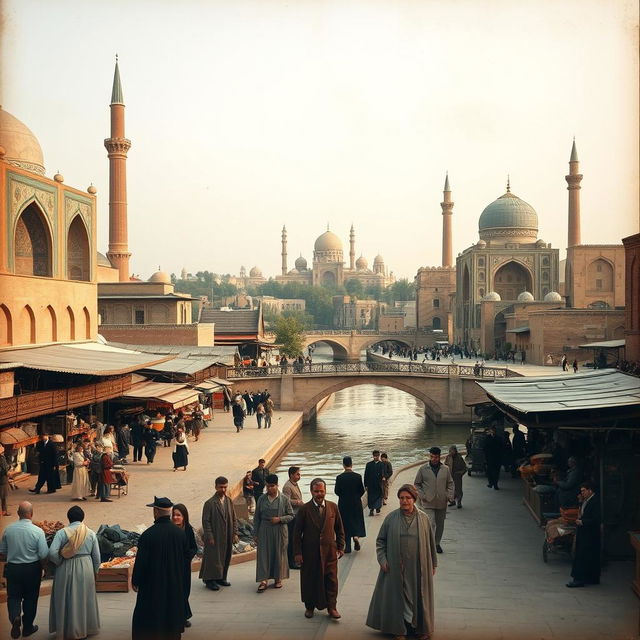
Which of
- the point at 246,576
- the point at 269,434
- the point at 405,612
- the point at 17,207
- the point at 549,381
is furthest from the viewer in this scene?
the point at 269,434

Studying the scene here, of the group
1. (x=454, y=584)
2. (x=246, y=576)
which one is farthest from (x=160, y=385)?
(x=454, y=584)

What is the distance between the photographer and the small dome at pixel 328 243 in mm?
160000

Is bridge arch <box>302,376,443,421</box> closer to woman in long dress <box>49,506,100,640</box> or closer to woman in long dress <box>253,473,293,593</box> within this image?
woman in long dress <box>253,473,293,593</box>

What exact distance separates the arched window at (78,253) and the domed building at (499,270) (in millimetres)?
39453

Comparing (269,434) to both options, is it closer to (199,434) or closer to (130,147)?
(199,434)

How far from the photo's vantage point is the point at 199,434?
89.7ft

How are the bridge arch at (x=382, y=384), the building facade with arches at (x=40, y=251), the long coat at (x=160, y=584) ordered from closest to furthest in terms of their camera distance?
the long coat at (x=160, y=584)
the building facade with arches at (x=40, y=251)
the bridge arch at (x=382, y=384)

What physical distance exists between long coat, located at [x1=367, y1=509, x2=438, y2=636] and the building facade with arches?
13.8 meters

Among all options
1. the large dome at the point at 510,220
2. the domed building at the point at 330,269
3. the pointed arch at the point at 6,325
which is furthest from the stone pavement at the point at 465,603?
the domed building at the point at 330,269

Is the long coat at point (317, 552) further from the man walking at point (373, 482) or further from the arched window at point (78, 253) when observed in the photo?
the arched window at point (78, 253)

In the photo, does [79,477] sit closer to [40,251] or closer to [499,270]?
[40,251]

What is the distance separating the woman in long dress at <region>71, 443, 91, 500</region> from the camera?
1563 centimetres

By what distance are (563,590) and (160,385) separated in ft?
53.9

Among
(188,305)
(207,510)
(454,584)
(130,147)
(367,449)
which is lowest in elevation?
(367,449)
